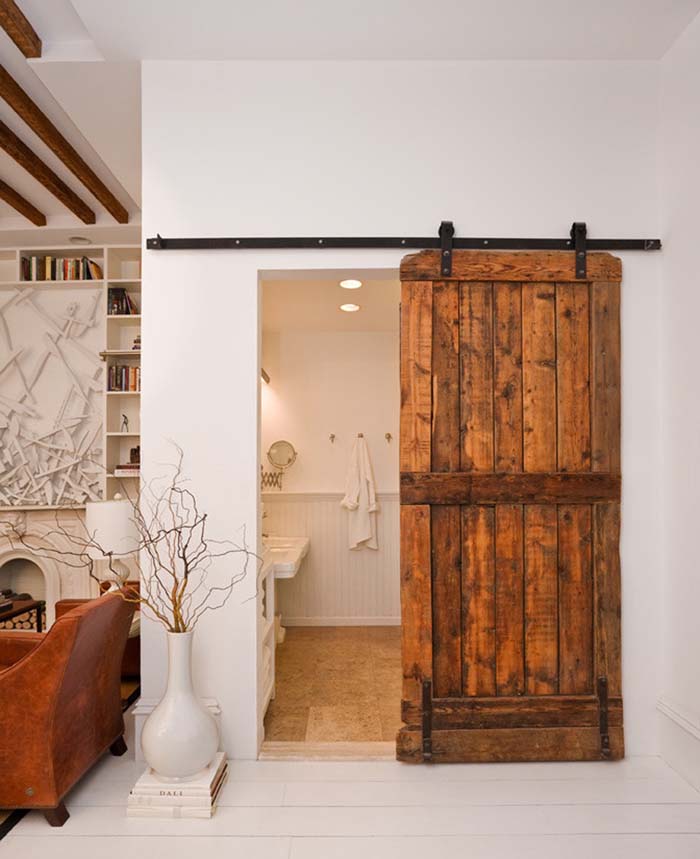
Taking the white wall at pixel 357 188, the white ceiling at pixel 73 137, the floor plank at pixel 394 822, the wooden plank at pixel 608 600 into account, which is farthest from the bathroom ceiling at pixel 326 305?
the floor plank at pixel 394 822

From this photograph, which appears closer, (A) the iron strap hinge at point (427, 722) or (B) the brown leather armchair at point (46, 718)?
(B) the brown leather armchair at point (46, 718)

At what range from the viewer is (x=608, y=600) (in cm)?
274

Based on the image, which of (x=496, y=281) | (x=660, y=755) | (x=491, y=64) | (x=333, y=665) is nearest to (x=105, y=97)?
(x=491, y=64)

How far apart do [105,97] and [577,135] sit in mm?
2163

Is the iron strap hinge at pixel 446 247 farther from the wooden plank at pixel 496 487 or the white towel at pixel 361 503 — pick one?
the white towel at pixel 361 503

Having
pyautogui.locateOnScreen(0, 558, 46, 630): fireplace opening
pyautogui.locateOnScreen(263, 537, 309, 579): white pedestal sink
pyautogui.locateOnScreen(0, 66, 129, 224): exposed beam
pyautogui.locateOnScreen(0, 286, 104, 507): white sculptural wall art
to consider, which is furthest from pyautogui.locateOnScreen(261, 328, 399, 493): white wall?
pyautogui.locateOnScreen(0, 558, 46, 630): fireplace opening

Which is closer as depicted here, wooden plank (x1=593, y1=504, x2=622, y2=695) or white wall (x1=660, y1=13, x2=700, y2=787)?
white wall (x1=660, y1=13, x2=700, y2=787)

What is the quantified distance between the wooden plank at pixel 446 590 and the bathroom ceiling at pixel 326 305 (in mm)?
1632

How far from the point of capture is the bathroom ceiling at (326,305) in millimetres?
4223

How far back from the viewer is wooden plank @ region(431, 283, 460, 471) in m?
2.77

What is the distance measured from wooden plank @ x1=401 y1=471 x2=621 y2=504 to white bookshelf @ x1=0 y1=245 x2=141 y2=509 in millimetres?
2690

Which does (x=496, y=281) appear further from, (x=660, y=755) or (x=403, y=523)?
(x=660, y=755)

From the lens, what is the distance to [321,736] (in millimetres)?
3016

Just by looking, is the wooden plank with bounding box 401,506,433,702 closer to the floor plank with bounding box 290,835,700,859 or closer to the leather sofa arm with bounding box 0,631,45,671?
the floor plank with bounding box 290,835,700,859
